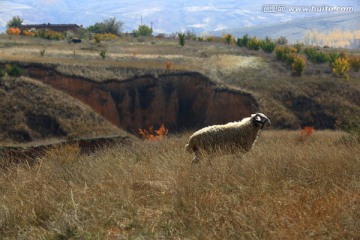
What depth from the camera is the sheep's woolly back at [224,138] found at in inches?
496

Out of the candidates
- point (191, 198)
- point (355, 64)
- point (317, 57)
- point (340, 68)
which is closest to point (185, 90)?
point (340, 68)

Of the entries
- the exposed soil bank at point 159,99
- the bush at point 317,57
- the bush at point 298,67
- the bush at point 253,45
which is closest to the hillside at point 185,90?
the exposed soil bank at point 159,99

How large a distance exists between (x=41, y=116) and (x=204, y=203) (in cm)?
3757

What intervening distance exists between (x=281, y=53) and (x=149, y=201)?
6135 centimetres

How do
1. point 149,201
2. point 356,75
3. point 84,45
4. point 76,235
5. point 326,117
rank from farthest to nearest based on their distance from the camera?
point 84,45 < point 356,75 < point 326,117 < point 149,201 < point 76,235

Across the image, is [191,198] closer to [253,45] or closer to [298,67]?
[298,67]

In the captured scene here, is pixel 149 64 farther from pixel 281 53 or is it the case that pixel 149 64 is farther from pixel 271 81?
pixel 281 53

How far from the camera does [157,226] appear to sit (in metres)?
6.28

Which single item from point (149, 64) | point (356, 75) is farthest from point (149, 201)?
point (356, 75)

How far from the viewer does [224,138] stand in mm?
12719

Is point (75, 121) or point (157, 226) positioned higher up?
point (157, 226)

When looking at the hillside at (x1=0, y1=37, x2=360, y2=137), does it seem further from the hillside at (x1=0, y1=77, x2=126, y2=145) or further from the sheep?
the sheep

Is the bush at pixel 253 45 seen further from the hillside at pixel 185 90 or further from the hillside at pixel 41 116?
the hillside at pixel 41 116

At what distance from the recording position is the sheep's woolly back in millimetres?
12594
